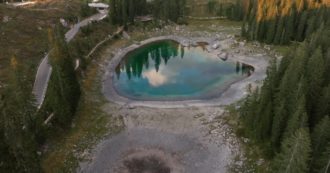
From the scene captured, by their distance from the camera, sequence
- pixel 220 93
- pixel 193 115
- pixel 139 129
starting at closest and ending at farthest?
pixel 139 129
pixel 193 115
pixel 220 93

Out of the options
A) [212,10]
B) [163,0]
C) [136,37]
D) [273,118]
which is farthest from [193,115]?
[212,10]

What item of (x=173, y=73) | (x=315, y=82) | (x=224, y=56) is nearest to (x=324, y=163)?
(x=315, y=82)

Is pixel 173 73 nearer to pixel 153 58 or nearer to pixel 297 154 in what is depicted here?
pixel 153 58

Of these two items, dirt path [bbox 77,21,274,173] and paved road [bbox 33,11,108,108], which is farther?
paved road [bbox 33,11,108,108]

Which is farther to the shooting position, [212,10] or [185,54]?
[212,10]

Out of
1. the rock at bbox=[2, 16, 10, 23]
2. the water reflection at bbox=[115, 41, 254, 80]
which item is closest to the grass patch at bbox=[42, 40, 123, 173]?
the water reflection at bbox=[115, 41, 254, 80]

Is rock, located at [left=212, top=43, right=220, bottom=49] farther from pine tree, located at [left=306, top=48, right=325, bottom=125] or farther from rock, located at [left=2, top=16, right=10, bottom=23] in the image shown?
rock, located at [left=2, top=16, right=10, bottom=23]

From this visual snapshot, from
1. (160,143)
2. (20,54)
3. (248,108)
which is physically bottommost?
(160,143)

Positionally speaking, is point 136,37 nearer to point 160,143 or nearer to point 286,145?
point 160,143
